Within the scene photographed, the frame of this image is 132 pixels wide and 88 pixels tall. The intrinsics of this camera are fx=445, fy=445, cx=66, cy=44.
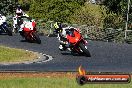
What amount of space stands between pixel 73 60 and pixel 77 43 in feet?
6.39

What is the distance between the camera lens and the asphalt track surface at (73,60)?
55.2 feet

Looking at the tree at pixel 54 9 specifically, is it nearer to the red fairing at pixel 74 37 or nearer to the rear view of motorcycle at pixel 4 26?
the rear view of motorcycle at pixel 4 26

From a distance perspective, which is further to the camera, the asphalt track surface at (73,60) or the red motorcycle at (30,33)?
the red motorcycle at (30,33)

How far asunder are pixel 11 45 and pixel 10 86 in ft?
47.0

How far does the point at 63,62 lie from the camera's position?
1884 centimetres

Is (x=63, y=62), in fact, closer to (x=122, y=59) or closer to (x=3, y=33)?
(x=122, y=59)

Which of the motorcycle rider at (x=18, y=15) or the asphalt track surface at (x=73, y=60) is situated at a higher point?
the motorcycle rider at (x=18, y=15)

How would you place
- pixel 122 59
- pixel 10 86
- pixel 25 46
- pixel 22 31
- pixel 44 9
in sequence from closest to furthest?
pixel 10 86 < pixel 122 59 < pixel 25 46 < pixel 22 31 < pixel 44 9

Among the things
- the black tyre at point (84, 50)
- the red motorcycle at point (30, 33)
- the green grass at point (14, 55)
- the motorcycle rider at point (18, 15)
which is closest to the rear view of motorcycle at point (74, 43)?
the black tyre at point (84, 50)

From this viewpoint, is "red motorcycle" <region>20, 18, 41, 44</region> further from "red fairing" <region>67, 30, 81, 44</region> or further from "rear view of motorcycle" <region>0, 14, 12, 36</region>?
"red fairing" <region>67, 30, 81, 44</region>

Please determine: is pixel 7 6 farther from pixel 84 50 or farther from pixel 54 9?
pixel 84 50

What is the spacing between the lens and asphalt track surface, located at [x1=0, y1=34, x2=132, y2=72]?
1681 centimetres

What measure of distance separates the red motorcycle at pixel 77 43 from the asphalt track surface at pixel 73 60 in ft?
1.17

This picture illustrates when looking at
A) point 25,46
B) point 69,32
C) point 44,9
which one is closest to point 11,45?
point 25,46
